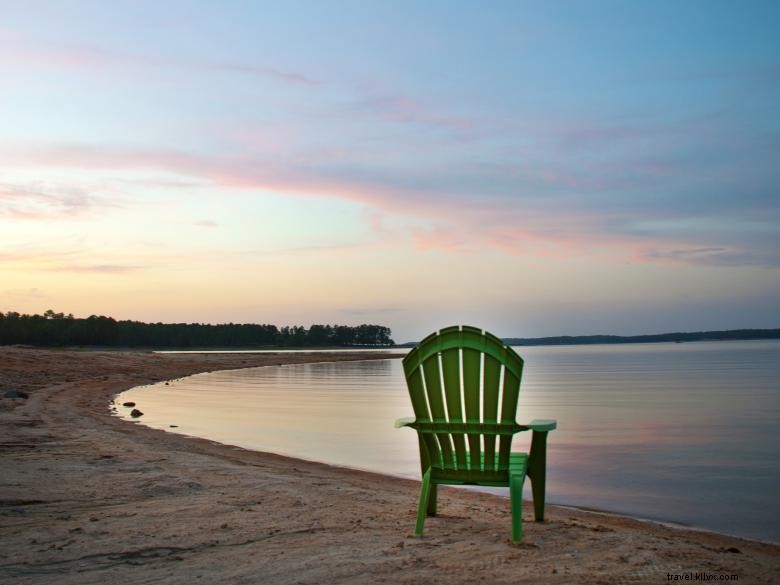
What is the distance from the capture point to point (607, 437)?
12.1m

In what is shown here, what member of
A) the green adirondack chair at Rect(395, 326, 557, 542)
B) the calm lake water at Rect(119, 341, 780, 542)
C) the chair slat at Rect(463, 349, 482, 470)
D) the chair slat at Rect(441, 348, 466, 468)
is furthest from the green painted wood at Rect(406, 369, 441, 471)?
the calm lake water at Rect(119, 341, 780, 542)

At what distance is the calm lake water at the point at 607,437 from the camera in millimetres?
7109

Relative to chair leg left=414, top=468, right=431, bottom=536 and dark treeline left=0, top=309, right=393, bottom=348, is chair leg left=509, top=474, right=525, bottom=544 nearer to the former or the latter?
chair leg left=414, top=468, right=431, bottom=536

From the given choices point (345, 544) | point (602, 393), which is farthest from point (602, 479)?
point (602, 393)

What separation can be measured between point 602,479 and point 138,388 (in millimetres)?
20608

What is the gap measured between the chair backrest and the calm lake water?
263cm

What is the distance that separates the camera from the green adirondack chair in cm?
457

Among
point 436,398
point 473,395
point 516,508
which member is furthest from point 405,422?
point 516,508

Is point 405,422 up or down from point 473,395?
down

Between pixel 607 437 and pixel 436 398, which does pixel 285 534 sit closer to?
pixel 436 398

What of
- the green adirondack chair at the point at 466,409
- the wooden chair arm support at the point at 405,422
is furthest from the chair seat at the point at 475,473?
the wooden chair arm support at the point at 405,422

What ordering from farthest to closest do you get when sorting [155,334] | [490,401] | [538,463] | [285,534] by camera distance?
[155,334]
[538,463]
[490,401]
[285,534]

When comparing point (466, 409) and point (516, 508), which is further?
point (466, 409)

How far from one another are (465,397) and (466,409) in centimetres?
8
